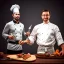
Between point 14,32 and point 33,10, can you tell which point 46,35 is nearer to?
point 14,32

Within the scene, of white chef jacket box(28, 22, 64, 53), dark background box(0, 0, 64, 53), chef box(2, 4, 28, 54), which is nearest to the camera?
white chef jacket box(28, 22, 64, 53)

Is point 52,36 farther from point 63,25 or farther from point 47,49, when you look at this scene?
point 63,25

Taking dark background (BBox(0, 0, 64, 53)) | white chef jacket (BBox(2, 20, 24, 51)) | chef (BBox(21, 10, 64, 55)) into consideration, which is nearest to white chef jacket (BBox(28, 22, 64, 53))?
chef (BBox(21, 10, 64, 55))

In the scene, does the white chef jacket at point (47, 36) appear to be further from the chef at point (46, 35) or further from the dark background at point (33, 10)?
the dark background at point (33, 10)

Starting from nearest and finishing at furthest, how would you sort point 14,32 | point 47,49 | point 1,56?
point 1,56, point 47,49, point 14,32

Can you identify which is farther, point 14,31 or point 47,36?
point 14,31

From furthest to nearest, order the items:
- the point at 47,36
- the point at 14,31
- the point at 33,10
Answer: the point at 33,10 < the point at 14,31 < the point at 47,36

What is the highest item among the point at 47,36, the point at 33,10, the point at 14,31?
the point at 33,10

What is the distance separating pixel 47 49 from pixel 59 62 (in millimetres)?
763

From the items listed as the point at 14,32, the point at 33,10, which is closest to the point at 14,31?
the point at 14,32

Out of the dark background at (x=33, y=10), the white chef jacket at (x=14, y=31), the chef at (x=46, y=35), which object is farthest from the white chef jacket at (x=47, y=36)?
the dark background at (x=33, y=10)

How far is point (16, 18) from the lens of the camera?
135 inches

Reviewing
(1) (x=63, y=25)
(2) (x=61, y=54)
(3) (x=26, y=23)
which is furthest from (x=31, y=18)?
(2) (x=61, y=54)

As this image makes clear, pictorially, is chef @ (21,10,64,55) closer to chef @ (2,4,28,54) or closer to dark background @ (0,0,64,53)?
chef @ (2,4,28,54)
